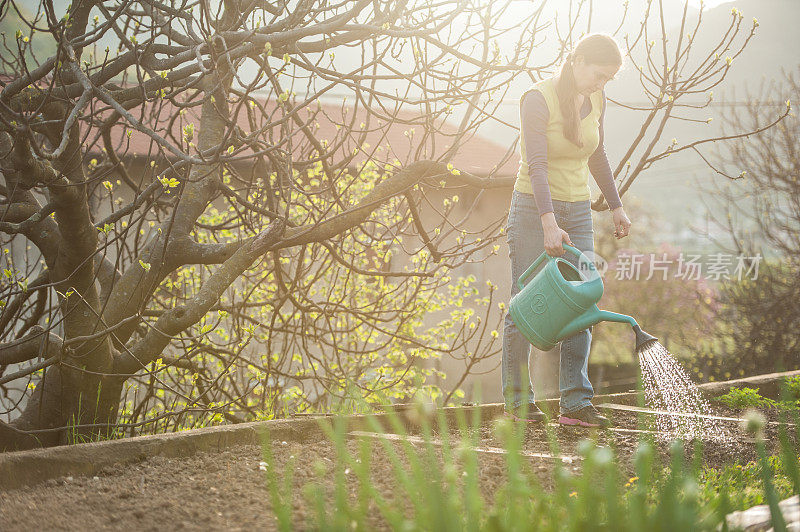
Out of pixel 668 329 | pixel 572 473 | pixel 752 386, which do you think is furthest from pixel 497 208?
pixel 572 473

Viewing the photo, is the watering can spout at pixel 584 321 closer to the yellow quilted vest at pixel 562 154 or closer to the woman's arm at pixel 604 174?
the yellow quilted vest at pixel 562 154

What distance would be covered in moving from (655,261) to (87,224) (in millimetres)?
13027

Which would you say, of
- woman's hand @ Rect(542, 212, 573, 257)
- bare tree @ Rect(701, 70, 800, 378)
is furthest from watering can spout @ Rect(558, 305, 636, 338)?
bare tree @ Rect(701, 70, 800, 378)

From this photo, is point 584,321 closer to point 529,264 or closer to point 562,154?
point 529,264

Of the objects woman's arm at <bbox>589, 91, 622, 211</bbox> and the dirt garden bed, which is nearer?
the dirt garden bed

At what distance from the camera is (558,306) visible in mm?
3336

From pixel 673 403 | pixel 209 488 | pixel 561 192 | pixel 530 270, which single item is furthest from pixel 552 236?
pixel 673 403

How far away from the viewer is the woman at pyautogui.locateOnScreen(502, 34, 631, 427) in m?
3.53

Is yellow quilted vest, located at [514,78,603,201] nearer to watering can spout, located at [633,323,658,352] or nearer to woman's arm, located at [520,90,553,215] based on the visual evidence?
woman's arm, located at [520,90,553,215]

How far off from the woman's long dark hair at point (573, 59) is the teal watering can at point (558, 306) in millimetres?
580

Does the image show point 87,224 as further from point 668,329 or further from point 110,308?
point 668,329

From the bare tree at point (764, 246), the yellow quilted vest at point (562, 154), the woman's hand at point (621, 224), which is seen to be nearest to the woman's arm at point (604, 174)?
the woman's hand at point (621, 224)

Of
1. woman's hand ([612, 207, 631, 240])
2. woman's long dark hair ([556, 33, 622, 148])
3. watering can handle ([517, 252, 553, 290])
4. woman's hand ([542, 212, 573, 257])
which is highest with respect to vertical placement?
woman's long dark hair ([556, 33, 622, 148])

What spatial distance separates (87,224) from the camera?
156 inches
